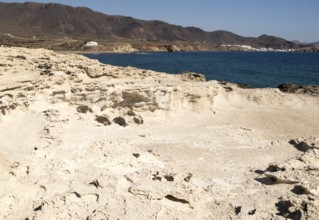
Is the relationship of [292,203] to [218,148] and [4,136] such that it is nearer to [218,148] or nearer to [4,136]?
[218,148]

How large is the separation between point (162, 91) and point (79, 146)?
544 centimetres

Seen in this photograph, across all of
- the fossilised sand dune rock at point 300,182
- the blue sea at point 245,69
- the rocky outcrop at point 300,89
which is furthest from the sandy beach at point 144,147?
the blue sea at point 245,69

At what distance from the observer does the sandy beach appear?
27.6 ft

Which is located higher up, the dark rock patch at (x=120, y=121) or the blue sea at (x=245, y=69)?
the dark rock patch at (x=120, y=121)

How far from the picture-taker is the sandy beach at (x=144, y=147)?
841 centimetres

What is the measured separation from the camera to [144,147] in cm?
1243

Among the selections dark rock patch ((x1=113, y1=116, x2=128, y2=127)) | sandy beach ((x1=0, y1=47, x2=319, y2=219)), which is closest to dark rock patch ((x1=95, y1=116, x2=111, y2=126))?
sandy beach ((x1=0, y1=47, x2=319, y2=219))

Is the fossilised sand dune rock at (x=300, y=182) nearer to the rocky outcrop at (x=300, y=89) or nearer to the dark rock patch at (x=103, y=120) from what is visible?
the dark rock patch at (x=103, y=120)

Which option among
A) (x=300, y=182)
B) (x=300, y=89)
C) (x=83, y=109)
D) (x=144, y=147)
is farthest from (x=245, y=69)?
(x=300, y=182)

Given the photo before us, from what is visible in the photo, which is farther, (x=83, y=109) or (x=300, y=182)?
(x=83, y=109)

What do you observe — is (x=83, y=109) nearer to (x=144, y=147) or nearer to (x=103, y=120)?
(x=103, y=120)

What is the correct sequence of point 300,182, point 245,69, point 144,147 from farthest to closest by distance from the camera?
1. point 245,69
2. point 144,147
3. point 300,182

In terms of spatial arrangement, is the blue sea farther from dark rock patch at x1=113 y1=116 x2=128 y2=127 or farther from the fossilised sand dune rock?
the fossilised sand dune rock

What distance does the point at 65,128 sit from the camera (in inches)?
506
